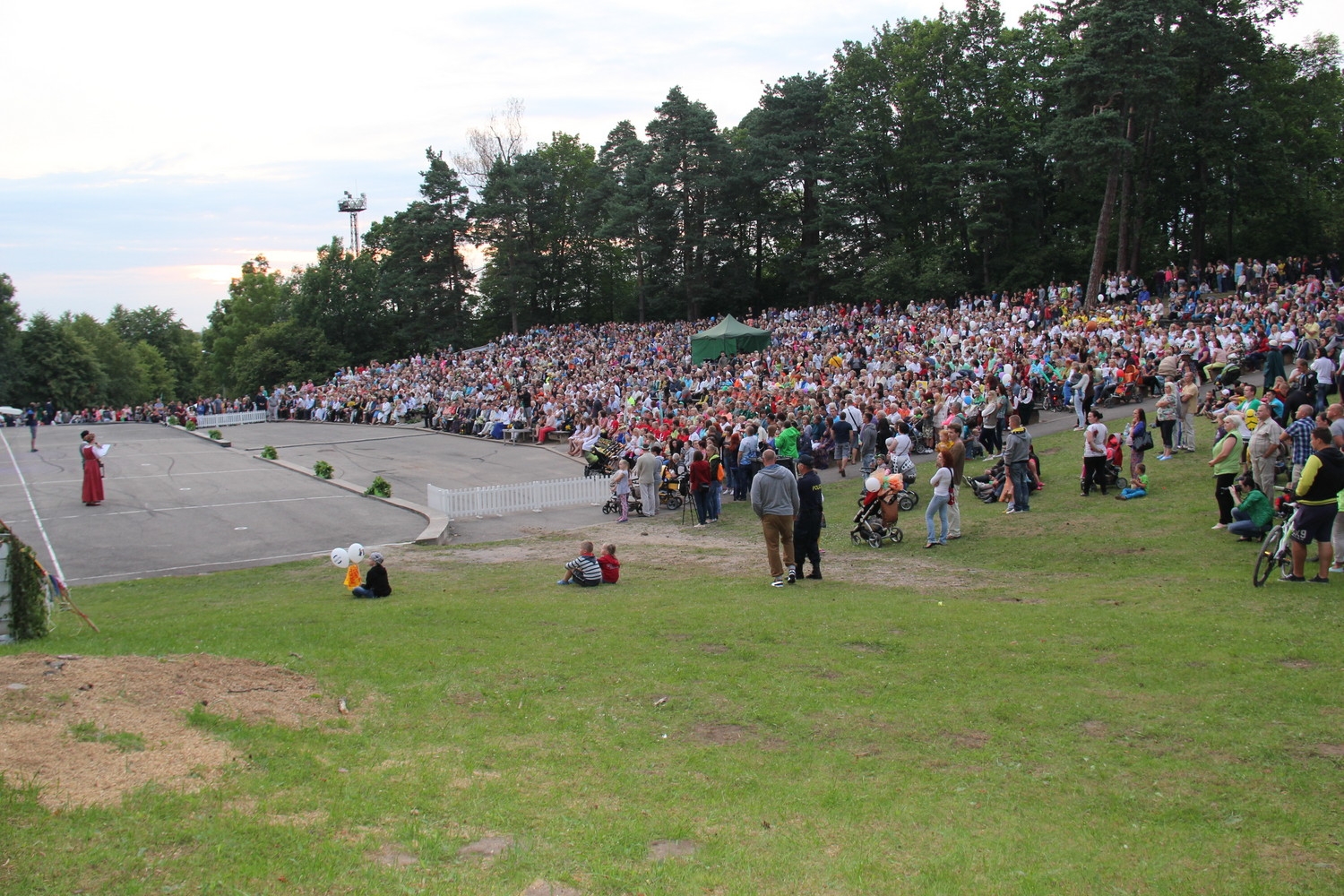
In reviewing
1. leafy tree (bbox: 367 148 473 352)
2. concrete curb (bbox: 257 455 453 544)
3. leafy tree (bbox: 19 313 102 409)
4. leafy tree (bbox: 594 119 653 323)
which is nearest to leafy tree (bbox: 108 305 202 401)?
leafy tree (bbox: 19 313 102 409)

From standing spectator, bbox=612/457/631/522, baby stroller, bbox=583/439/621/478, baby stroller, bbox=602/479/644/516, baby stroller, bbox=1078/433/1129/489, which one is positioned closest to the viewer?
baby stroller, bbox=1078/433/1129/489

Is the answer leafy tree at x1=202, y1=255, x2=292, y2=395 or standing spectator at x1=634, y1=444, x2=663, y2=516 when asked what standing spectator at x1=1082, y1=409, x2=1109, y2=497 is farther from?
leafy tree at x1=202, y1=255, x2=292, y2=395

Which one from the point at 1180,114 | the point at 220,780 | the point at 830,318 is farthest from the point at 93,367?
the point at 220,780

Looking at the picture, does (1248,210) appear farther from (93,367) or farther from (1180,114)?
(93,367)

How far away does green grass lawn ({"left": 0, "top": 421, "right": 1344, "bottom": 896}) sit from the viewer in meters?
5.20

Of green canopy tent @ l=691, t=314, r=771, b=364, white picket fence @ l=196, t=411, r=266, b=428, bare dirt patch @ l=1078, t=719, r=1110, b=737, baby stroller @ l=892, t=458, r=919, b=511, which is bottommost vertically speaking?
bare dirt patch @ l=1078, t=719, r=1110, b=737

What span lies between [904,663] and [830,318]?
37.3 metres

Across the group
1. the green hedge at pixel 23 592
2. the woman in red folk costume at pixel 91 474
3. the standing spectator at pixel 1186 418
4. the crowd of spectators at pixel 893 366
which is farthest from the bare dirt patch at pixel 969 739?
the woman in red folk costume at pixel 91 474

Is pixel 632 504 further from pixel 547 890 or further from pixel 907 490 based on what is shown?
pixel 547 890

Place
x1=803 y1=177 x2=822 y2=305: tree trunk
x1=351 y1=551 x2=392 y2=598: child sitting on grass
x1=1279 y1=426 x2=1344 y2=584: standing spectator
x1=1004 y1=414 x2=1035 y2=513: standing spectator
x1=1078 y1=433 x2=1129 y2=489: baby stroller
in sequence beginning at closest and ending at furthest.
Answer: x1=1279 y1=426 x2=1344 y2=584: standing spectator, x1=351 y1=551 x2=392 y2=598: child sitting on grass, x1=1004 y1=414 x2=1035 y2=513: standing spectator, x1=1078 y1=433 x2=1129 y2=489: baby stroller, x1=803 y1=177 x2=822 y2=305: tree trunk

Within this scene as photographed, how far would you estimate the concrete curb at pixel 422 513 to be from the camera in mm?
18953

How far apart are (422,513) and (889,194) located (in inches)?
1637

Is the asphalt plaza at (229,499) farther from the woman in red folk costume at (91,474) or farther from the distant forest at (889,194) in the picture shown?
the distant forest at (889,194)

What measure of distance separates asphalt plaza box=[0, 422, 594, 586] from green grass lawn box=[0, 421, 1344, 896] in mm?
5902
